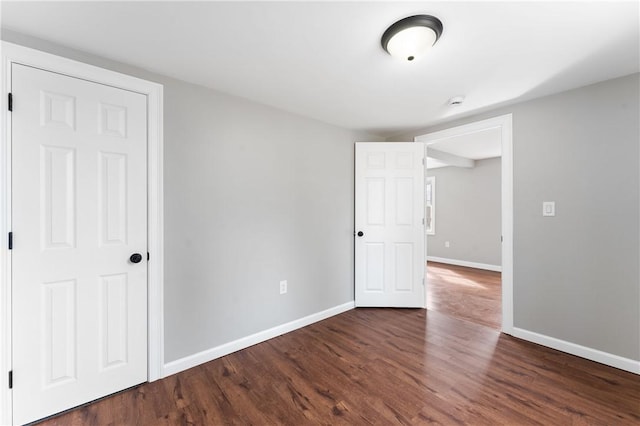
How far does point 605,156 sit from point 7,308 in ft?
13.9

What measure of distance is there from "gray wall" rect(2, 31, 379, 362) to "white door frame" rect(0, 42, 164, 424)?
0.06 m

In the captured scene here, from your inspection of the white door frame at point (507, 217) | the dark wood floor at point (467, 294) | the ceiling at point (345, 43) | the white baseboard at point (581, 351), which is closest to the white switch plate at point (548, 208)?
the white door frame at point (507, 217)

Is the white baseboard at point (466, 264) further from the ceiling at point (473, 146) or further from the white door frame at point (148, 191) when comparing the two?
the white door frame at point (148, 191)

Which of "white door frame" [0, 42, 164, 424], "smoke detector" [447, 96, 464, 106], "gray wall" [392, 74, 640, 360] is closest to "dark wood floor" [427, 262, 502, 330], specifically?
"gray wall" [392, 74, 640, 360]

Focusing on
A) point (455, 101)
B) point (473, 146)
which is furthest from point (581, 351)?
point (473, 146)

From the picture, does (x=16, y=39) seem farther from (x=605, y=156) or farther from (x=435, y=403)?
(x=605, y=156)

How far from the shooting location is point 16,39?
5.08 ft

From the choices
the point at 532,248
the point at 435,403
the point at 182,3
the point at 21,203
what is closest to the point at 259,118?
the point at 182,3

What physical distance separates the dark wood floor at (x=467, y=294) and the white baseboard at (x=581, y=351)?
0.97 ft

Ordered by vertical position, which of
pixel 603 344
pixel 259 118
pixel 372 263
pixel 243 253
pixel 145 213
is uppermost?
pixel 259 118

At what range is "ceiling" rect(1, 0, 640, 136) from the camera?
1400mm

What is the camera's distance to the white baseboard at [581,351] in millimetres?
2062

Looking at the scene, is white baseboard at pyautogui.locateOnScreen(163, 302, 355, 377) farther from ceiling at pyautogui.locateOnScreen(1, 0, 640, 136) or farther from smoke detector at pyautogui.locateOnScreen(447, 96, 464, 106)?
smoke detector at pyautogui.locateOnScreen(447, 96, 464, 106)

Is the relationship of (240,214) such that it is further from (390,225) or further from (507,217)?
(507,217)
